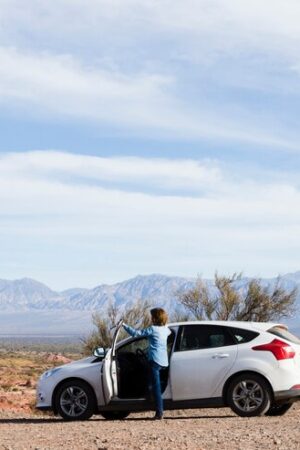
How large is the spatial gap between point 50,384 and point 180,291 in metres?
21.4

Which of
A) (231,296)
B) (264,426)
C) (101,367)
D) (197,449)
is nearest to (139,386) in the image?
(101,367)

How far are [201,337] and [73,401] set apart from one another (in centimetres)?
232

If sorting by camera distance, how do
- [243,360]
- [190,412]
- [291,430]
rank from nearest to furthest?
1. [291,430]
2. [243,360]
3. [190,412]

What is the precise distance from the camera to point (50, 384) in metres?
13.8

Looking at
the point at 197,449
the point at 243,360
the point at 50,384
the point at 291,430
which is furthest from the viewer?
the point at 50,384

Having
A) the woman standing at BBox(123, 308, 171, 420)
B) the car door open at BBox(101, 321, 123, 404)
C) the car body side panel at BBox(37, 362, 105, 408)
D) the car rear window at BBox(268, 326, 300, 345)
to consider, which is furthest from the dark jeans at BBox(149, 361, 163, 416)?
the car rear window at BBox(268, 326, 300, 345)

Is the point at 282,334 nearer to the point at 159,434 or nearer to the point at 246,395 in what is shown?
the point at 246,395

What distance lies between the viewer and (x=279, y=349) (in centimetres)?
1291

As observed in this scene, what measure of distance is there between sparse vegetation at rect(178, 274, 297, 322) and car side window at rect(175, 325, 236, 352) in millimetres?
19082

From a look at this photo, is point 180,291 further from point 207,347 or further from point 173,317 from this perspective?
point 207,347

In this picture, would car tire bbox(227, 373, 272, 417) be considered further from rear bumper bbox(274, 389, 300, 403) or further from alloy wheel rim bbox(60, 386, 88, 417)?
alloy wheel rim bbox(60, 386, 88, 417)

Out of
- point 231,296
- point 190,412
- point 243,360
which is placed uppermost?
point 231,296

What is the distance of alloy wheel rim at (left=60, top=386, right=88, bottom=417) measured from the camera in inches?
536

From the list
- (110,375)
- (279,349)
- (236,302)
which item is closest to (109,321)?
(236,302)
